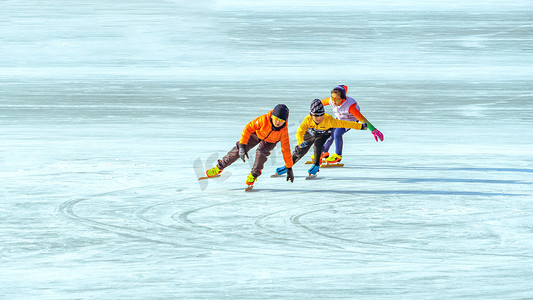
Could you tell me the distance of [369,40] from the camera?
23625 mm

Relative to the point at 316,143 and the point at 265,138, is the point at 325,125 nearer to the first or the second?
the point at 316,143

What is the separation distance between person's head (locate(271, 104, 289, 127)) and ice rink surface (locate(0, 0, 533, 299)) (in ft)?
2.82

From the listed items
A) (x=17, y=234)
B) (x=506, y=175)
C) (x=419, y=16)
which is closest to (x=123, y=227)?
(x=17, y=234)

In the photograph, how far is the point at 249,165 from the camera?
37.5 feet

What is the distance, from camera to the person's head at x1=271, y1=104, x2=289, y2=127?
30.3ft

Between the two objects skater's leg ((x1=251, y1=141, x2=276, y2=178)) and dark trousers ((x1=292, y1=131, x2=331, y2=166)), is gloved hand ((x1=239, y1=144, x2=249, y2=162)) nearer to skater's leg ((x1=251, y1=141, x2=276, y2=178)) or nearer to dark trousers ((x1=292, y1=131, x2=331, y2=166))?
skater's leg ((x1=251, y1=141, x2=276, y2=178))

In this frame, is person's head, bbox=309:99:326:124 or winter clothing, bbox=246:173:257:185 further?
person's head, bbox=309:99:326:124

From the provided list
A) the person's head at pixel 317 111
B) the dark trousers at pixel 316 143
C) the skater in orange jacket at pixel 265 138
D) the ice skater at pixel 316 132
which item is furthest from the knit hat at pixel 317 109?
the skater in orange jacket at pixel 265 138

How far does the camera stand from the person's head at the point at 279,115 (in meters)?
9.25

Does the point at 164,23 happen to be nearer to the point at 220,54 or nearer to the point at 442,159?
the point at 220,54

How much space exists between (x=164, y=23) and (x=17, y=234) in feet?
63.3

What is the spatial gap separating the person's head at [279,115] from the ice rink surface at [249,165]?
0.86m

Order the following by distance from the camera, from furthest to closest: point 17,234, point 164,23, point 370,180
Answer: point 164,23 < point 370,180 < point 17,234

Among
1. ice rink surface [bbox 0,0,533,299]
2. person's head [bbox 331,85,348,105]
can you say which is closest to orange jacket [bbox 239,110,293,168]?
ice rink surface [bbox 0,0,533,299]
